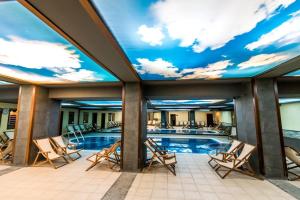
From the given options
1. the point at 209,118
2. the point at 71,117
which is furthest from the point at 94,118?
the point at 209,118

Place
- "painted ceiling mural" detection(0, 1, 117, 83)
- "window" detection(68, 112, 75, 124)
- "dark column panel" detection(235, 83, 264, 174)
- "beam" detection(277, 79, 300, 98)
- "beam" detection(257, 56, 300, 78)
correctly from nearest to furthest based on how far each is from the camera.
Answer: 1. "painted ceiling mural" detection(0, 1, 117, 83)
2. "beam" detection(257, 56, 300, 78)
3. "dark column panel" detection(235, 83, 264, 174)
4. "beam" detection(277, 79, 300, 98)
5. "window" detection(68, 112, 75, 124)

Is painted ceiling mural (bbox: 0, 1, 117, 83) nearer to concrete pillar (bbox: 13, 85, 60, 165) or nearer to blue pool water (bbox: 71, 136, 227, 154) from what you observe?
concrete pillar (bbox: 13, 85, 60, 165)

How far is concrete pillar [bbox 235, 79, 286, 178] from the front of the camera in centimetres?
338

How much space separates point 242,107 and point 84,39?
4396 millimetres

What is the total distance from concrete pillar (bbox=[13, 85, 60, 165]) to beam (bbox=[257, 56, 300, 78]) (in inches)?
240

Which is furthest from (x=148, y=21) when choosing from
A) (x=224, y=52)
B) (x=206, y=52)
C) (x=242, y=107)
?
(x=242, y=107)

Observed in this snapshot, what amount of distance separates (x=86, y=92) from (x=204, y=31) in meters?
4.11

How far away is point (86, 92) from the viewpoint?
15.9 feet

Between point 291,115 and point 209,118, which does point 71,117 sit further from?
point 209,118

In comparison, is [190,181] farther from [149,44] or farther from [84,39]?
[84,39]

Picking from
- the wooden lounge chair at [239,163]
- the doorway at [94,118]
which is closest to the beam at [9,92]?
the wooden lounge chair at [239,163]

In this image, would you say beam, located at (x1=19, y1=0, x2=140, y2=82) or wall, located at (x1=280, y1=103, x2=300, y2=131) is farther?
wall, located at (x1=280, y1=103, x2=300, y2=131)

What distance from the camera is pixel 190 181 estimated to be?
10.6 feet

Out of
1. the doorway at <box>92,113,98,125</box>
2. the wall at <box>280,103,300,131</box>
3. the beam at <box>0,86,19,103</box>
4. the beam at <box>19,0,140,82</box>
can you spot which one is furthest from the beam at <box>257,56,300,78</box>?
the doorway at <box>92,113,98,125</box>
